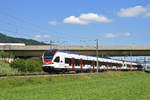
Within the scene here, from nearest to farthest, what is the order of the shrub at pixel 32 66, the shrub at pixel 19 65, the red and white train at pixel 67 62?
1. the red and white train at pixel 67 62
2. the shrub at pixel 19 65
3. the shrub at pixel 32 66

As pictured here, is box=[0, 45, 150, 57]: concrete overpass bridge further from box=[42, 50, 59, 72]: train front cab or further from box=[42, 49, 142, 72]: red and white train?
box=[42, 50, 59, 72]: train front cab

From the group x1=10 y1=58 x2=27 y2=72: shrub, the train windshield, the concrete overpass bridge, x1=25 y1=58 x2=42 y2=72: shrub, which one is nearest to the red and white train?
the train windshield

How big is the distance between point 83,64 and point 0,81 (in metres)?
20.3

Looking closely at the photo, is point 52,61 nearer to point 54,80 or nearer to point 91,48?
point 54,80

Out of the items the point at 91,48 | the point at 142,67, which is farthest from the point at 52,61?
the point at 142,67

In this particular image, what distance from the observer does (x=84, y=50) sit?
73500 mm

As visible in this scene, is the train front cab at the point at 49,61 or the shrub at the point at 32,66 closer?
the train front cab at the point at 49,61

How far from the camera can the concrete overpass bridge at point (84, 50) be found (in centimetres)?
7119

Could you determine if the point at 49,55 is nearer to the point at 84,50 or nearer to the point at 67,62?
the point at 67,62

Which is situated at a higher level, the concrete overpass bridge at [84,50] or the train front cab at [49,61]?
the concrete overpass bridge at [84,50]

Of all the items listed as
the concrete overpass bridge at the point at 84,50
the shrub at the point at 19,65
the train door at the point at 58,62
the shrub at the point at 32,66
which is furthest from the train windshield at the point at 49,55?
the concrete overpass bridge at the point at 84,50

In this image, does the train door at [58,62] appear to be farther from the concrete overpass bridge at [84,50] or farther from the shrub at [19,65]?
the concrete overpass bridge at [84,50]

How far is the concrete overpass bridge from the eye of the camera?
234 feet

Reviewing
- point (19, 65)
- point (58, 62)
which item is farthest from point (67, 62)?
point (19, 65)
